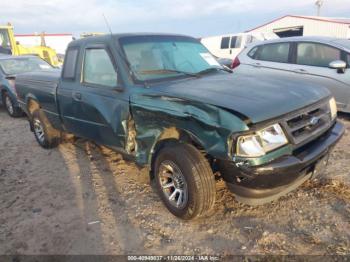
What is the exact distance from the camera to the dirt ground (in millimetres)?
2744

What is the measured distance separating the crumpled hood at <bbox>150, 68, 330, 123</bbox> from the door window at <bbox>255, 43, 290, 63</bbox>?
3433 mm

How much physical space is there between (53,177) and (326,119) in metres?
3.55

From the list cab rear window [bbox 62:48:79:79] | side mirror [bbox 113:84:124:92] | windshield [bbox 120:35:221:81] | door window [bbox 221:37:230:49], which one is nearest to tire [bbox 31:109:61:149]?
cab rear window [bbox 62:48:79:79]

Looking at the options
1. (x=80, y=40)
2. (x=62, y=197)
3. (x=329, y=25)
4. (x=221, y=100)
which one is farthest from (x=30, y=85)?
(x=329, y=25)

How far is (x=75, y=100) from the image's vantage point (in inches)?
160

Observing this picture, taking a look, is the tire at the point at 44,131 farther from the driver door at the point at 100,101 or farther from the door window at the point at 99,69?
the door window at the point at 99,69

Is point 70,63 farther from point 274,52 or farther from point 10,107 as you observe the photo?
point 10,107

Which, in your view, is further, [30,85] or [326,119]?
[30,85]

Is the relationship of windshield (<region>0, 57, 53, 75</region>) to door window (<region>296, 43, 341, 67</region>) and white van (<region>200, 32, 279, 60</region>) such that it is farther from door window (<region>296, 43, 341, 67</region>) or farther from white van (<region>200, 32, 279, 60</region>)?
white van (<region>200, 32, 279, 60</region>)

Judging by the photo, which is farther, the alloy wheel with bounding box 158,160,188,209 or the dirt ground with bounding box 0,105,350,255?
the alloy wheel with bounding box 158,160,188,209

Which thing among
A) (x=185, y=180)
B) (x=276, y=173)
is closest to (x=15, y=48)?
(x=185, y=180)

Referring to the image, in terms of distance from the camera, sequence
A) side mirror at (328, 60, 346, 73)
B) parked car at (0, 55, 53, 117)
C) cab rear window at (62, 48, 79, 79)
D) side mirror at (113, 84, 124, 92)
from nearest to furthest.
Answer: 1. side mirror at (113, 84, 124, 92)
2. cab rear window at (62, 48, 79, 79)
3. side mirror at (328, 60, 346, 73)
4. parked car at (0, 55, 53, 117)

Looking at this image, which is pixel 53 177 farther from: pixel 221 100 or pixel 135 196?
pixel 221 100

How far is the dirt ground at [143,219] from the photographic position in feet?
9.00
